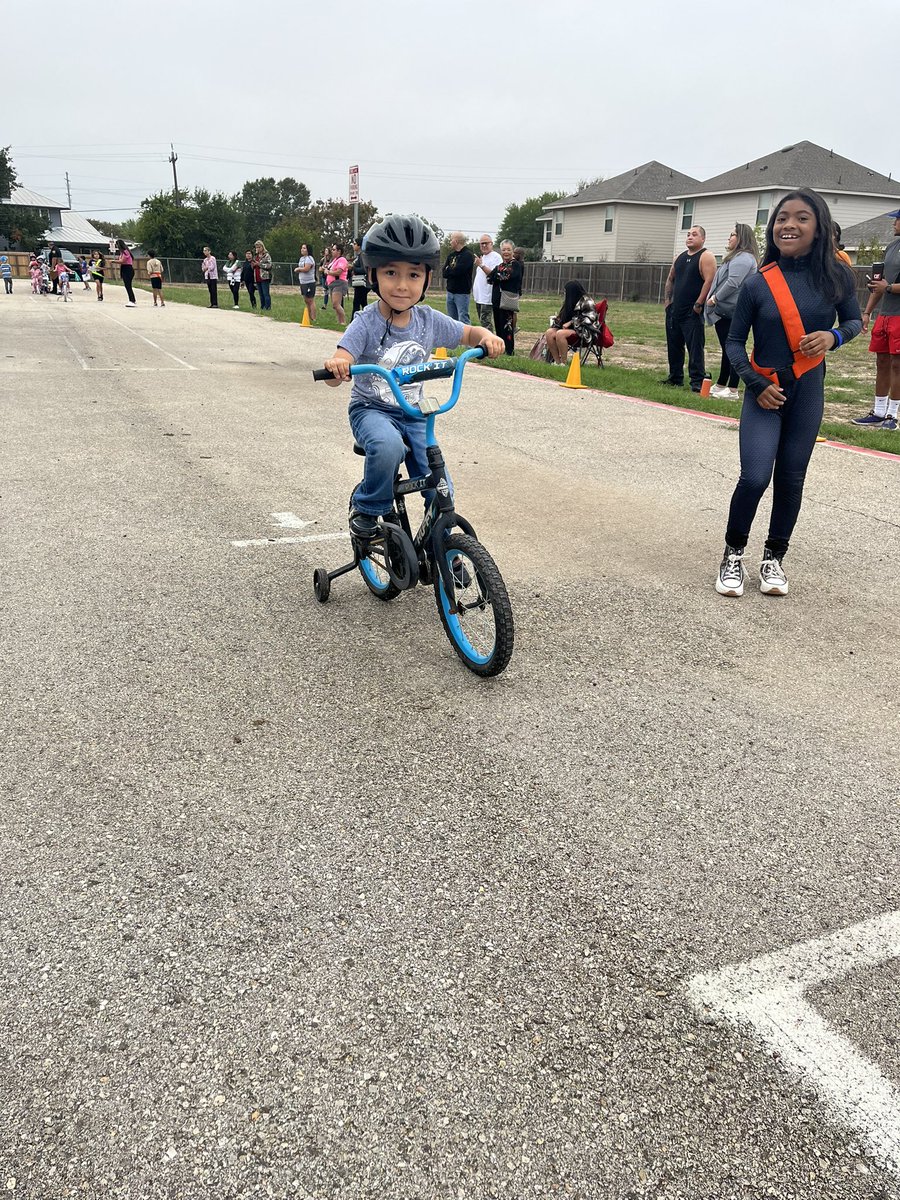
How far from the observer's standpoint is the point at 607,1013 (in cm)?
219

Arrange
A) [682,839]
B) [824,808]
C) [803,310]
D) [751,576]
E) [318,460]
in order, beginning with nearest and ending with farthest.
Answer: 1. [682,839]
2. [824,808]
3. [803,310]
4. [751,576]
5. [318,460]

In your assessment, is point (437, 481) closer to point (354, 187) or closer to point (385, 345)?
point (385, 345)

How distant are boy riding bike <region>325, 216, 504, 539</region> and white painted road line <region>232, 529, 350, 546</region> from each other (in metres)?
1.48

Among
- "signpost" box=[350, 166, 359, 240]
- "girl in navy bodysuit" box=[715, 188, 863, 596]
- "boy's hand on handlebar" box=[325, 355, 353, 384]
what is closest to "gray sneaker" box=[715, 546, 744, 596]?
"girl in navy bodysuit" box=[715, 188, 863, 596]

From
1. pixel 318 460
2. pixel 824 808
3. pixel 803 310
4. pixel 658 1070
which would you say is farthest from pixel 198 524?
pixel 658 1070

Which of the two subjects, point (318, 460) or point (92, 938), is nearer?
point (92, 938)

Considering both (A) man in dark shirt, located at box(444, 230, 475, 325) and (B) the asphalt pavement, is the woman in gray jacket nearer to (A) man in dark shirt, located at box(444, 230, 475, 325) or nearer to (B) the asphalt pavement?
(A) man in dark shirt, located at box(444, 230, 475, 325)

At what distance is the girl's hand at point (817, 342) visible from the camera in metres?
4.51

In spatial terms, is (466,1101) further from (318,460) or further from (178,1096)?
(318,460)

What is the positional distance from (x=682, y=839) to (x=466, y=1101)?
122cm

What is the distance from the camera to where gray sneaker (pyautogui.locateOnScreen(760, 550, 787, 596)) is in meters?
5.02

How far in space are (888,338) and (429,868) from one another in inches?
362

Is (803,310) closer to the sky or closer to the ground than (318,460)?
closer to the sky

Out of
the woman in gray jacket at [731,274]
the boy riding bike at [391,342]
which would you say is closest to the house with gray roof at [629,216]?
the woman in gray jacket at [731,274]
